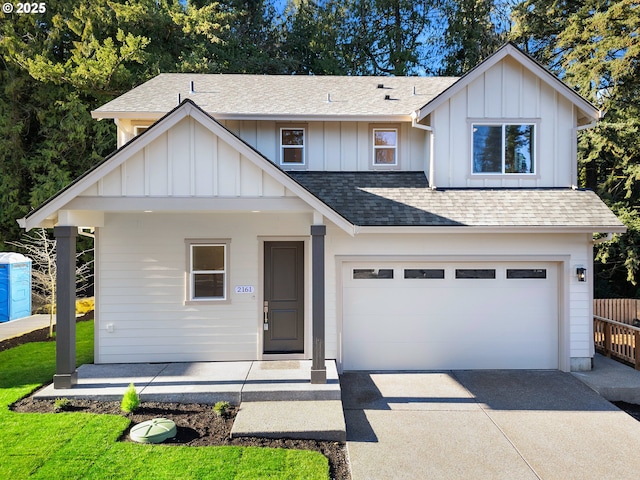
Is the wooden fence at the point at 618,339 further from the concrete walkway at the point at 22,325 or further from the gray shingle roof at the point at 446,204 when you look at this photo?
the concrete walkway at the point at 22,325

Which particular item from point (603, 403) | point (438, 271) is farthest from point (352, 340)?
point (603, 403)

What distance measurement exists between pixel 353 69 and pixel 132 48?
12.5 meters

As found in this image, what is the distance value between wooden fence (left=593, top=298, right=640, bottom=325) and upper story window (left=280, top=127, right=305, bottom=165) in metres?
9.52

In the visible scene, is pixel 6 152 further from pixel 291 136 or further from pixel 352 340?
pixel 352 340

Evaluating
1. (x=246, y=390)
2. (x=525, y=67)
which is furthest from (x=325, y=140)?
(x=246, y=390)

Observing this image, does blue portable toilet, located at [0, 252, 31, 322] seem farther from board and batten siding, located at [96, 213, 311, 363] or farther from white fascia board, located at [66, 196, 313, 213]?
white fascia board, located at [66, 196, 313, 213]

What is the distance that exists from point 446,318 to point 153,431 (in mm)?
5798

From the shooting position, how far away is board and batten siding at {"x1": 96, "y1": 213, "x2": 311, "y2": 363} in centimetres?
826

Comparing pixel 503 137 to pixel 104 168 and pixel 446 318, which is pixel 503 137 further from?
pixel 104 168

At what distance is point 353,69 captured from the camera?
2472 cm

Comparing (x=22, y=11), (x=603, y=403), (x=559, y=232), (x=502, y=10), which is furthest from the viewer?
(x=502, y=10)

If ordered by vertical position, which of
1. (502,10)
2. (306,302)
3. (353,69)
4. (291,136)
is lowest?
(306,302)

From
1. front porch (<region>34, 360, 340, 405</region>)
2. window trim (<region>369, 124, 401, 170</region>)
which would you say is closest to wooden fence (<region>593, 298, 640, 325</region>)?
window trim (<region>369, 124, 401, 170</region>)

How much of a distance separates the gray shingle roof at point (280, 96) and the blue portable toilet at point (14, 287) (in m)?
7.55
